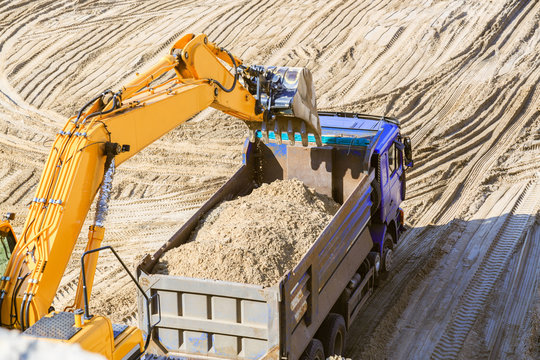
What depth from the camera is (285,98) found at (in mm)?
9734

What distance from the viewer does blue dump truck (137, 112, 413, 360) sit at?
752 centimetres

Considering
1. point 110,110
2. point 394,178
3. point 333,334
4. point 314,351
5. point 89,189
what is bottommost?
point 333,334

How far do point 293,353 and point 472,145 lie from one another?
9.36 m

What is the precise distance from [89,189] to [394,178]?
17.7ft

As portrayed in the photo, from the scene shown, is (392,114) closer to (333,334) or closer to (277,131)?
(277,131)

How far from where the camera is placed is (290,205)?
9.52 meters

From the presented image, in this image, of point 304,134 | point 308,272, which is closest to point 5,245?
point 308,272

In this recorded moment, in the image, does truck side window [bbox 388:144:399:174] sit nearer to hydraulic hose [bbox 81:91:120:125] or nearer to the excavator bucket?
the excavator bucket

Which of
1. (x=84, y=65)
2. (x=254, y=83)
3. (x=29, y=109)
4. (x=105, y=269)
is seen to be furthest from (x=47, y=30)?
(x=254, y=83)

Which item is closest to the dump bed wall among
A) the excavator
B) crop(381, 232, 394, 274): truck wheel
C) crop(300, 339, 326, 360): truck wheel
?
crop(300, 339, 326, 360): truck wheel

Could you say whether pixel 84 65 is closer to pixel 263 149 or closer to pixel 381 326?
pixel 263 149

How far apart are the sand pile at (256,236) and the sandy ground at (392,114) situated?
1907mm

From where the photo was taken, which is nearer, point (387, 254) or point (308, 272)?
point (308, 272)

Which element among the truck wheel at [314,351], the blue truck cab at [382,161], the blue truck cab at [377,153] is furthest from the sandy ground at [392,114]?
the truck wheel at [314,351]
